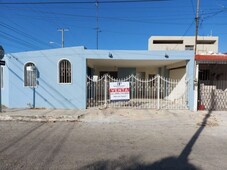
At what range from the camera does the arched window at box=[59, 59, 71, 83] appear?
11.5 meters

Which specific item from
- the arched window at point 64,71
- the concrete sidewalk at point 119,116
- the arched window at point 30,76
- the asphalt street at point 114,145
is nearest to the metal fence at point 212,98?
the concrete sidewalk at point 119,116

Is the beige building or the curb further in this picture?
the beige building

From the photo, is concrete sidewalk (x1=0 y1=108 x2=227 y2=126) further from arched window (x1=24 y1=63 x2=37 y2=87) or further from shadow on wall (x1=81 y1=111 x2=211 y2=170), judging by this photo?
shadow on wall (x1=81 y1=111 x2=211 y2=170)

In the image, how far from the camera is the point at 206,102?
11695 mm

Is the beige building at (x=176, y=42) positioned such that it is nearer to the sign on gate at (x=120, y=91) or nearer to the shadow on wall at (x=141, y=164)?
the sign on gate at (x=120, y=91)

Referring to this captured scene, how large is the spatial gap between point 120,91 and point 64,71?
3207mm

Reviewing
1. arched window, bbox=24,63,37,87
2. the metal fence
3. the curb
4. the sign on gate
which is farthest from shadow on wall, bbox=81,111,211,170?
arched window, bbox=24,63,37,87

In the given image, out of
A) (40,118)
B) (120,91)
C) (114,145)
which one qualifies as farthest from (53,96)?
(114,145)

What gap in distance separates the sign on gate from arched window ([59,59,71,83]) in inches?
97.2

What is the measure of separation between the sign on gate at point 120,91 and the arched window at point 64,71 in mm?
→ 2469

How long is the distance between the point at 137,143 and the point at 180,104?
730 cm

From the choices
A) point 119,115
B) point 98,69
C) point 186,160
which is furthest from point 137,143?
point 98,69

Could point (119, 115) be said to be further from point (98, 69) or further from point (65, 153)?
point (98, 69)

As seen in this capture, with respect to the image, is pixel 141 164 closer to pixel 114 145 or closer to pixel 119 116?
pixel 114 145
